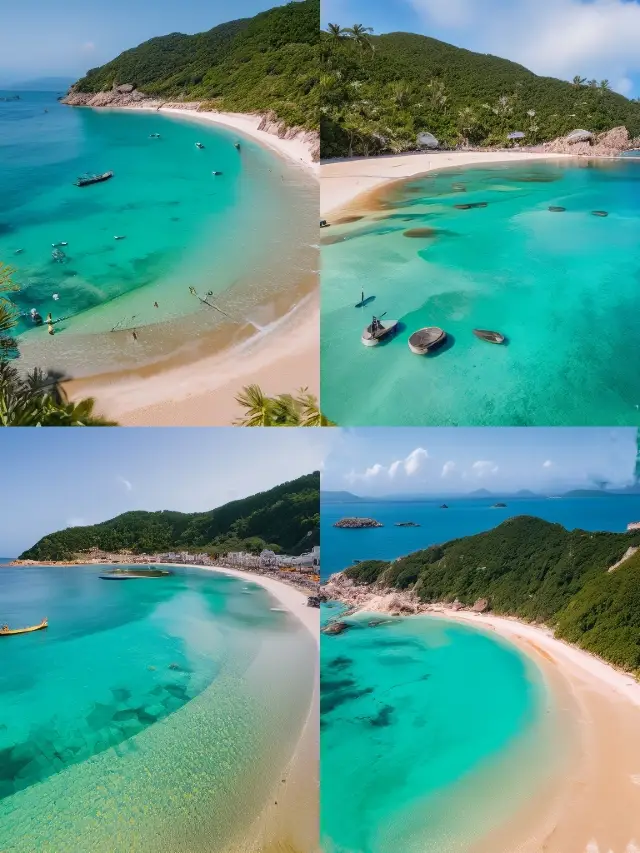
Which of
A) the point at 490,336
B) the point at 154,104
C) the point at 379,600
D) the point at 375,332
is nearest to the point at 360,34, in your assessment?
the point at 154,104

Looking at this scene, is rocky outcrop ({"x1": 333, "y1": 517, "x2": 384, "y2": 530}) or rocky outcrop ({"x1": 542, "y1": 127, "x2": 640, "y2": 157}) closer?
rocky outcrop ({"x1": 333, "y1": 517, "x2": 384, "y2": 530})

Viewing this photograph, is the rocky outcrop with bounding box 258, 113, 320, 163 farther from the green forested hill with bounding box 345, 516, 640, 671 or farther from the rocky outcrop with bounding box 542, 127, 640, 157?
the rocky outcrop with bounding box 542, 127, 640, 157

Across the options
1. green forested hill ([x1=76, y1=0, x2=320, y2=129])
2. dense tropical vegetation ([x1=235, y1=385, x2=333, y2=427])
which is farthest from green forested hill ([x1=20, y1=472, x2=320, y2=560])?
green forested hill ([x1=76, y1=0, x2=320, y2=129])

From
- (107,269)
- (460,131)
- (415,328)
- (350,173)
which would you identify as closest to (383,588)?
(415,328)

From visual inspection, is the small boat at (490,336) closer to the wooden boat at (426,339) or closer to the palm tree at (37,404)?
the wooden boat at (426,339)

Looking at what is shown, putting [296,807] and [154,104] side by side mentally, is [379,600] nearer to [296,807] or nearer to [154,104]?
[296,807]

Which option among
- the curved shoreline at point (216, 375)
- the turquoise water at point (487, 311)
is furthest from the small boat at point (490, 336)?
the curved shoreline at point (216, 375)
